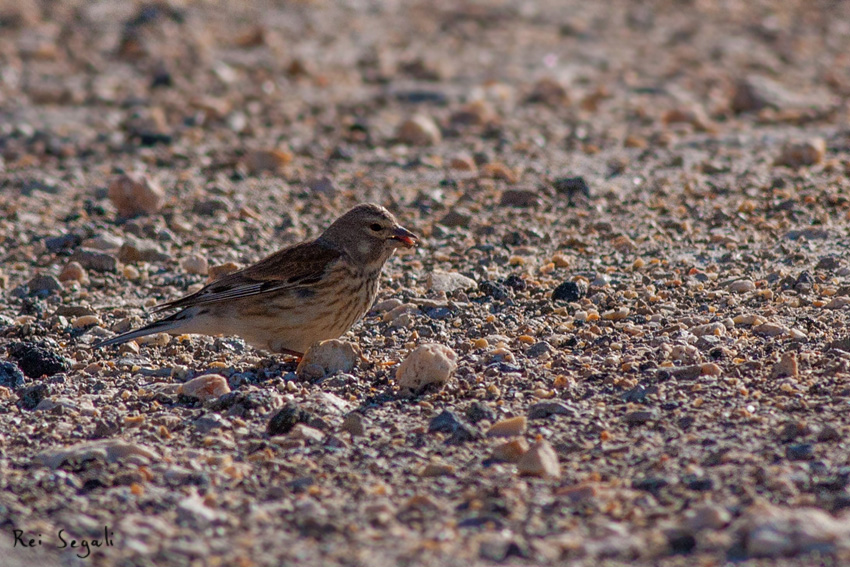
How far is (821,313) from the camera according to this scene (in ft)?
20.0

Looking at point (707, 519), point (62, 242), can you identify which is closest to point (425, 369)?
point (707, 519)

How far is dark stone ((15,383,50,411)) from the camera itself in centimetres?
549

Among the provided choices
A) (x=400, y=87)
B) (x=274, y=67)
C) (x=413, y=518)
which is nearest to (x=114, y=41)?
(x=274, y=67)

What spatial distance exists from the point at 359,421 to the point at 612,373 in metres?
1.31

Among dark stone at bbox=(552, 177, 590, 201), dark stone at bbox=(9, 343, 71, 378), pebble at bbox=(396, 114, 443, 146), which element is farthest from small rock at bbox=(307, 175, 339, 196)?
dark stone at bbox=(9, 343, 71, 378)

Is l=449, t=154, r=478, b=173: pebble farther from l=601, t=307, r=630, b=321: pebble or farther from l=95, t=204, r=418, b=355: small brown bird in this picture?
l=601, t=307, r=630, b=321: pebble

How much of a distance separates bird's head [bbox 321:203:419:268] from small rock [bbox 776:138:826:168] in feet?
12.7

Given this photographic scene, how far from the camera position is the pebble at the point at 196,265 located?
25.0ft

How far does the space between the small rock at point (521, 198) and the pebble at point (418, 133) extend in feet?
6.37

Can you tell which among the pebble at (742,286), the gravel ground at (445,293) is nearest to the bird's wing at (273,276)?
the gravel ground at (445,293)

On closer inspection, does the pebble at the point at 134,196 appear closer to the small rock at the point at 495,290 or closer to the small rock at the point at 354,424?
the small rock at the point at 495,290

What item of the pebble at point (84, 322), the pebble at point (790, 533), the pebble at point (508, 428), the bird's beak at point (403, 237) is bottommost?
the pebble at point (84, 322)

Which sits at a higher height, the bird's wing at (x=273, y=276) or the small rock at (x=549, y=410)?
the bird's wing at (x=273, y=276)

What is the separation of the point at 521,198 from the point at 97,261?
10.3ft
